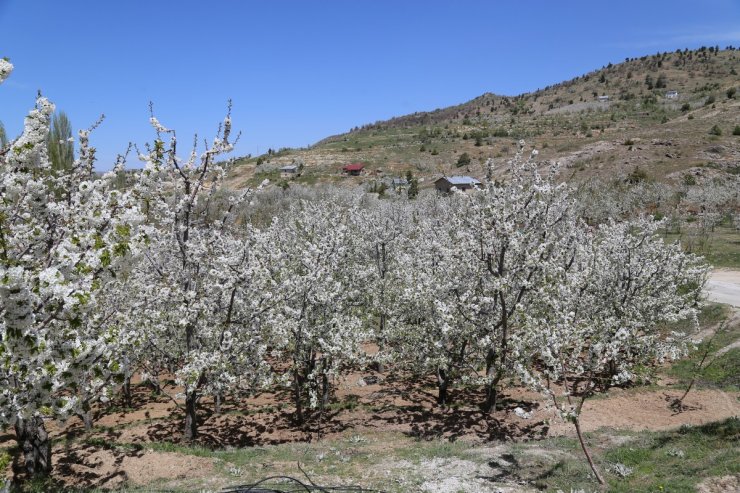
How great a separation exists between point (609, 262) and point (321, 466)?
50.3 ft

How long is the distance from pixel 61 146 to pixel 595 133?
97.1 m

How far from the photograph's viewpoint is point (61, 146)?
18953mm

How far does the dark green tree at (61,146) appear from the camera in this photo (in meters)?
18.0

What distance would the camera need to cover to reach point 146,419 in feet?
60.2

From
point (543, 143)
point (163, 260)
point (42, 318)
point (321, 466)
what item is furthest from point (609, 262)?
point (543, 143)

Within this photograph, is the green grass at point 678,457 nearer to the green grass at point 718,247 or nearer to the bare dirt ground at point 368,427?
the bare dirt ground at point 368,427

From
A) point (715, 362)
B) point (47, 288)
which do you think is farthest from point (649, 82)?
point (47, 288)

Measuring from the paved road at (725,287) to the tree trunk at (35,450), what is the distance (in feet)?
93.0

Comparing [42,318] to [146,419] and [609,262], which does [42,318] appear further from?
[609,262]

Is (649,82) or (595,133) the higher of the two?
(649,82)

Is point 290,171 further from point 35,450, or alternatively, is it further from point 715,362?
point 35,450

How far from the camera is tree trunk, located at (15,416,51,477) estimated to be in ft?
38.0

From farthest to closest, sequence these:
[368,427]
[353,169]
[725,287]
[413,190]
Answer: [353,169]
[413,190]
[725,287]
[368,427]

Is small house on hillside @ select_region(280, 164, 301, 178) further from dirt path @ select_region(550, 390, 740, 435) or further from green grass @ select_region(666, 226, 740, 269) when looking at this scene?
dirt path @ select_region(550, 390, 740, 435)
